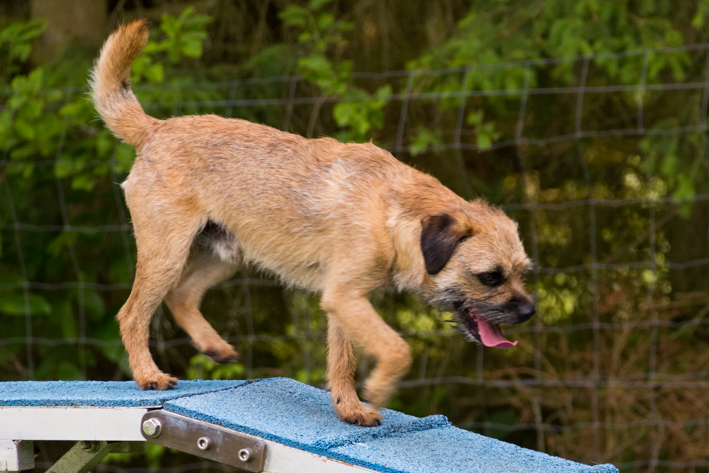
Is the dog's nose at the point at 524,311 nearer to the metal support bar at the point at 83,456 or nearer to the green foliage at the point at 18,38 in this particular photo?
the metal support bar at the point at 83,456

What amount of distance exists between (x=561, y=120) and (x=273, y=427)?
4132 mm

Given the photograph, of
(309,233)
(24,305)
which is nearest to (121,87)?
(309,233)

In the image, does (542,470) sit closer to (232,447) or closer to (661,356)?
(232,447)

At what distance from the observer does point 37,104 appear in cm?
501

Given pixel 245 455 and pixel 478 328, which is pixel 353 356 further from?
pixel 245 455

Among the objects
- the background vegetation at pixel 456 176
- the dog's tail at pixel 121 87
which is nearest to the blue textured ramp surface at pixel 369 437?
the dog's tail at pixel 121 87

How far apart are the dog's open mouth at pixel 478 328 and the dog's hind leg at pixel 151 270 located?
1.17m

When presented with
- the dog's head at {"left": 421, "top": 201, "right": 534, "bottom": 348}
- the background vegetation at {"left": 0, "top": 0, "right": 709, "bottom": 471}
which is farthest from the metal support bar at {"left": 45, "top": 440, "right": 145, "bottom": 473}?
the background vegetation at {"left": 0, "top": 0, "right": 709, "bottom": 471}

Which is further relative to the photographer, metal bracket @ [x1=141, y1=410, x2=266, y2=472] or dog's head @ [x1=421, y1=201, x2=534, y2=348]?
dog's head @ [x1=421, y1=201, x2=534, y2=348]

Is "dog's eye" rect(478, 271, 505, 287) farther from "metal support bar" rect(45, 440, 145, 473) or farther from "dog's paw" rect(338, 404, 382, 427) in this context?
"metal support bar" rect(45, 440, 145, 473)

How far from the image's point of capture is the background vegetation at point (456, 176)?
200 inches

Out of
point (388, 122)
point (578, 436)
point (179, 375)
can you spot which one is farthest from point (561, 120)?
point (179, 375)

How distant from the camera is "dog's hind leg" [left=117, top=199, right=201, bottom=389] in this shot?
333 centimetres

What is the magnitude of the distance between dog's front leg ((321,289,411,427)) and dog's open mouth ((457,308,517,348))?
0.96ft
